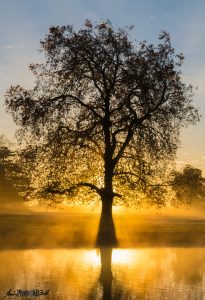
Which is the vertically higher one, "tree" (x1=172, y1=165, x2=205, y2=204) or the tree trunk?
"tree" (x1=172, y1=165, x2=205, y2=204)

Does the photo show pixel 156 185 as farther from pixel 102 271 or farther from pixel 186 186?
pixel 102 271

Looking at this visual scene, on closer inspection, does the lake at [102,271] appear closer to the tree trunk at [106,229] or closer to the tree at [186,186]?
the tree trunk at [106,229]

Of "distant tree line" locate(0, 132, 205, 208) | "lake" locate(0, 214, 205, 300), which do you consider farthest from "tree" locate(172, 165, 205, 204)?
"lake" locate(0, 214, 205, 300)

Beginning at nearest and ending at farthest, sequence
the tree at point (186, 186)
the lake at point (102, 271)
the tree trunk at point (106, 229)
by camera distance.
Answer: the lake at point (102, 271)
the tree trunk at point (106, 229)
the tree at point (186, 186)

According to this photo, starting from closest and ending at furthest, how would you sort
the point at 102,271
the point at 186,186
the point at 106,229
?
the point at 102,271, the point at 106,229, the point at 186,186

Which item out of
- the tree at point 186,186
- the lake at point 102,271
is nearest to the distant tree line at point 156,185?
the tree at point 186,186

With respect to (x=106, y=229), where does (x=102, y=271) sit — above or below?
below

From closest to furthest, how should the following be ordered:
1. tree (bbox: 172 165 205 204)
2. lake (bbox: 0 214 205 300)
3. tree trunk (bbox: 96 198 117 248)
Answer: lake (bbox: 0 214 205 300), tree trunk (bbox: 96 198 117 248), tree (bbox: 172 165 205 204)

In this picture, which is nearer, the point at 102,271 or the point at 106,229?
the point at 102,271

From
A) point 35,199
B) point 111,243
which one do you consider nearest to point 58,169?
point 35,199

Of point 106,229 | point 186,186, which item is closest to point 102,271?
point 106,229

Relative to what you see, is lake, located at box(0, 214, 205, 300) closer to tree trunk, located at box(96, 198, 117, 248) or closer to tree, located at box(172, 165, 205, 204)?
tree trunk, located at box(96, 198, 117, 248)

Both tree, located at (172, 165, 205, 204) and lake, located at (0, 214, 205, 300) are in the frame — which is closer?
lake, located at (0, 214, 205, 300)

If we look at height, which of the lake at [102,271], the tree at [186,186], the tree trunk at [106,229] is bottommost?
the lake at [102,271]
